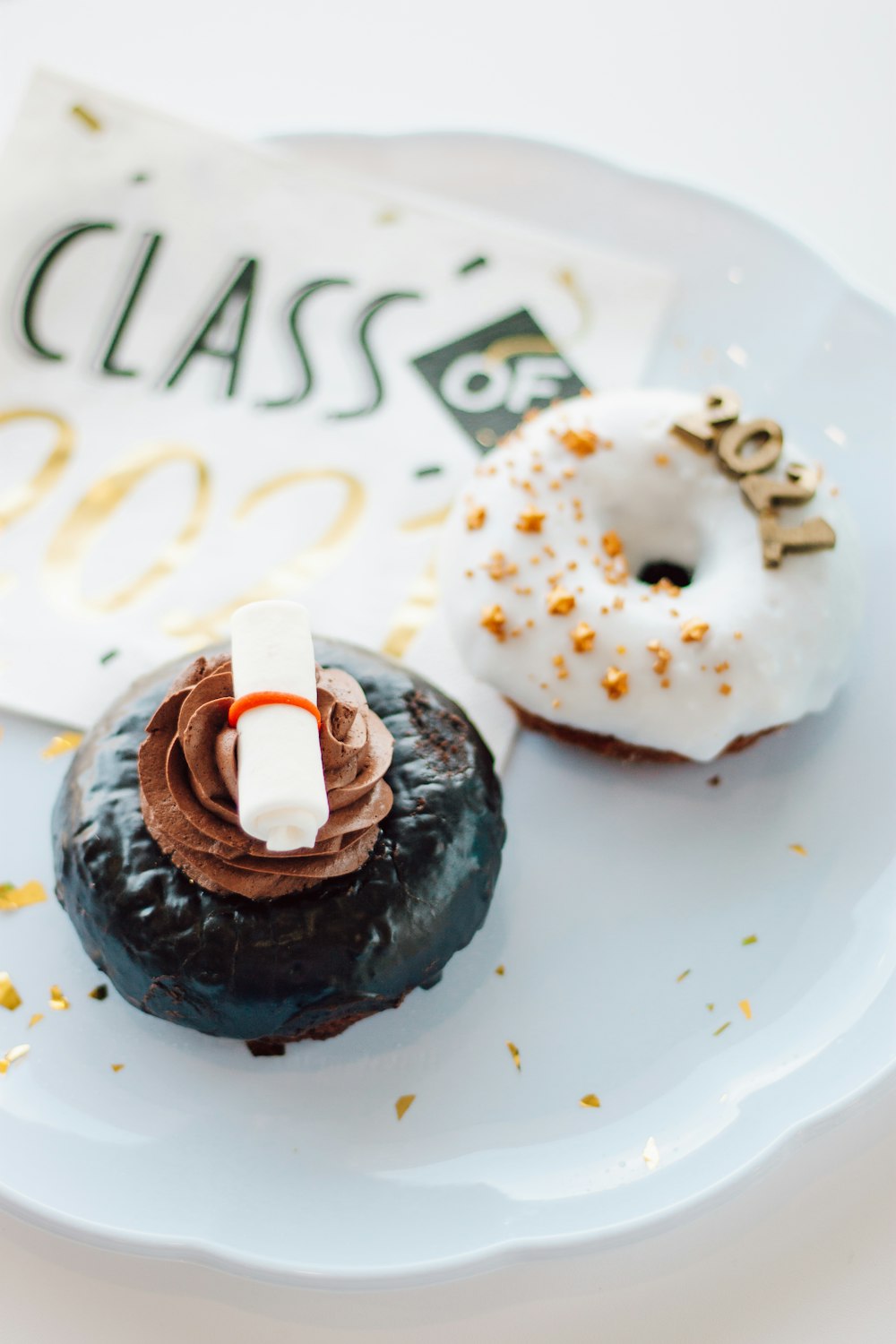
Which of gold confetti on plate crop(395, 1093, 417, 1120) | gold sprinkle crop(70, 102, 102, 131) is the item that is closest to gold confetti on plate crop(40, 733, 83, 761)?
gold confetti on plate crop(395, 1093, 417, 1120)

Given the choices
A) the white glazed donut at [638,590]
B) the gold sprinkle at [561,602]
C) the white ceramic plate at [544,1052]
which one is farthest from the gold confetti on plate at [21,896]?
the gold sprinkle at [561,602]

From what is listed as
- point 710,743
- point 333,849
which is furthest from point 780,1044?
point 333,849

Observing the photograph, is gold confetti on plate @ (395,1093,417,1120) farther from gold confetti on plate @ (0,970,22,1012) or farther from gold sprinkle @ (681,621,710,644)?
gold sprinkle @ (681,621,710,644)

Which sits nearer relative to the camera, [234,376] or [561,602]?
[561,602]

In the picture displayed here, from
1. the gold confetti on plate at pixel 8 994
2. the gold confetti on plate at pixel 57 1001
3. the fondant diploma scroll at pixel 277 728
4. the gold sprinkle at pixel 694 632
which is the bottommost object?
the gold confetti on plate at pixel 8 994

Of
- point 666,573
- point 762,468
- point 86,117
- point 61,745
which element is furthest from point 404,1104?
point 86,117

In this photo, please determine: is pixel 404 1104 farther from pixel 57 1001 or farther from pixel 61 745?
pixel 61 745

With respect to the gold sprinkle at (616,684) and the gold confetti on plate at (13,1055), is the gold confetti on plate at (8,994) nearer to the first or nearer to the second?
the gold confetti on plate at (13,1055)
